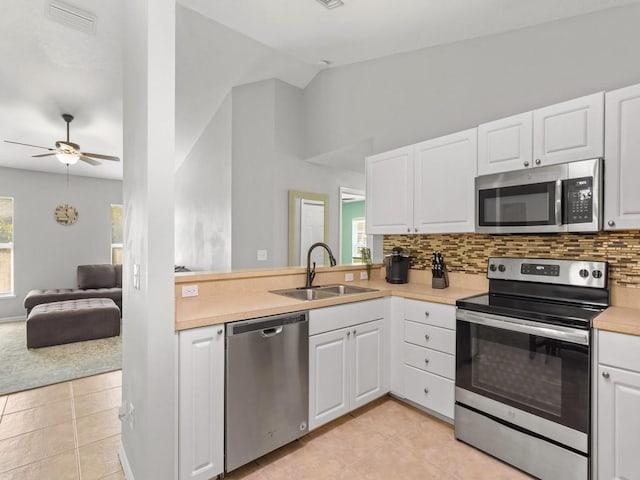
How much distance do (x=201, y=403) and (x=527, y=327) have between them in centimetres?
175

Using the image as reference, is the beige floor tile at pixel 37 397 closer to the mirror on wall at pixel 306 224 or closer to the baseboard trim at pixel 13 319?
the mirror on wall at pixel 306 224

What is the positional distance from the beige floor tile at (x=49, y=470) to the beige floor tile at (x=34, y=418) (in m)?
0.47

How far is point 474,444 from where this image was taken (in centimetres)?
206

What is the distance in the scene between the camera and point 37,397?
278 centimetres

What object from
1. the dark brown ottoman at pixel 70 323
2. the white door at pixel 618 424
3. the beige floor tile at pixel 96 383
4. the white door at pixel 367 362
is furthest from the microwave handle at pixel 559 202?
the dark brown ottoman at pixel 70 323

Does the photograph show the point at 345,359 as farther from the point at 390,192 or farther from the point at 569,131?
the point at 569,131

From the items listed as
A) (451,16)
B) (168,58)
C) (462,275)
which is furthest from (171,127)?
(462,275)

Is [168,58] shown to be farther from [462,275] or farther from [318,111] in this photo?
[318,111]

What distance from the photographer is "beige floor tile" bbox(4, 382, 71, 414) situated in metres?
2.63

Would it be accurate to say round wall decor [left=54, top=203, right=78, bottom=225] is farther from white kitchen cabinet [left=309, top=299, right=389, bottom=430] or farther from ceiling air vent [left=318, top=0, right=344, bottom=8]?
white kitchen cabinet [left=309, top=299, right=389, bottom=430]

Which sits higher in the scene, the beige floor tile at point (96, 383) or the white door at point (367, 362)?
the white door at point (367, 362)

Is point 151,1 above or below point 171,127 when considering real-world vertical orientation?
above

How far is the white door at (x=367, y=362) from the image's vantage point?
2.36 metres

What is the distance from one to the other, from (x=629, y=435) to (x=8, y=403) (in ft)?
13.4
